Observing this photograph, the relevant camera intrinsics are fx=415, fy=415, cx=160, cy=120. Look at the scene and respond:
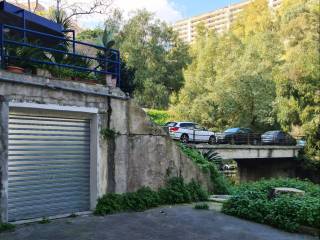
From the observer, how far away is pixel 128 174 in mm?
10828

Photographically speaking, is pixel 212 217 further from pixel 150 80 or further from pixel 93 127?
pixel 150 80

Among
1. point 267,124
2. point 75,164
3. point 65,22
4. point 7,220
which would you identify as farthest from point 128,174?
point 267,124

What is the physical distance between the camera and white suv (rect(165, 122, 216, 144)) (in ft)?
85.3

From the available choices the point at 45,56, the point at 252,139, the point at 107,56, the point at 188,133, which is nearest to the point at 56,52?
the point at 45,56

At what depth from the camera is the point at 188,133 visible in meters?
26.6

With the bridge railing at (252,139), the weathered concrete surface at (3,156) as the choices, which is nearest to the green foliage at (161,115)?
the bridge railing at (252,139)

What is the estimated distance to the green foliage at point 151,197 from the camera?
10.2 metres

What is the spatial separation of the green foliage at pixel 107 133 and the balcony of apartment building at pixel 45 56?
1.23m

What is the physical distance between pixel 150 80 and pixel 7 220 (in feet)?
124

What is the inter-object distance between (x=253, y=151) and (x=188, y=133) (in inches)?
201

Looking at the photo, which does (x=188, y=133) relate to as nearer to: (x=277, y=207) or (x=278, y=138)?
(x=278, y=138)

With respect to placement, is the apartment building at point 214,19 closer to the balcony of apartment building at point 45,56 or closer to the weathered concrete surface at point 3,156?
the balcony of apartment building at point 45,56

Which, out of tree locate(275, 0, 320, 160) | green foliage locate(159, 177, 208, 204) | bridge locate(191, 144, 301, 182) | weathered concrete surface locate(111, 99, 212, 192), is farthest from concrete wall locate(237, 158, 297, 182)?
weathered concrete surface locate(111, 99, 212, 192)

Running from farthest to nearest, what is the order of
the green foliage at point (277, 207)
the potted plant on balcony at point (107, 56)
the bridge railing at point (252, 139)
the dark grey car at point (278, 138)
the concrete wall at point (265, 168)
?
the concrete wall at point (265, 168) < the dark grey car at point (278, 138) < the bridge railing at point (252, 139) < the potted plant on balcony at point (107, 56) < the green foliage at point (277, 207)
